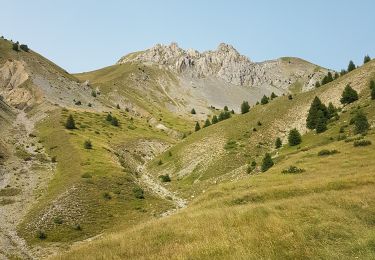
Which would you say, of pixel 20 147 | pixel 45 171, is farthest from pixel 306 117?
pixel 20 147

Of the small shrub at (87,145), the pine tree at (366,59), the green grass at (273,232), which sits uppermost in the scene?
the pine tree at (366,59)

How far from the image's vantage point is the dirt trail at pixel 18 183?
39.5 metres

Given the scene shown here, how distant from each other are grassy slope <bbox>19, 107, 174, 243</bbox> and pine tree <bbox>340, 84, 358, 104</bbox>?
4542 cm

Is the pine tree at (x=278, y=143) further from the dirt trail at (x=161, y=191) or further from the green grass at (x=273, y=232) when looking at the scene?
the green grass at (x=273, y=232)

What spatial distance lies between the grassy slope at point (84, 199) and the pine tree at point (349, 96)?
45.4 m

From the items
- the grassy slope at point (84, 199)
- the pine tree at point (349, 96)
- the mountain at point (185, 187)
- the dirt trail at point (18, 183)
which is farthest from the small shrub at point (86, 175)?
the pine tree at point (349, 96)

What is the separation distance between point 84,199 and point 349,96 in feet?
185

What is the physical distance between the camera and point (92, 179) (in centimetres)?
6456

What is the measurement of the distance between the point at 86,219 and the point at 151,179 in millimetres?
33399

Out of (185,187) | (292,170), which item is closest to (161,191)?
(185,187)

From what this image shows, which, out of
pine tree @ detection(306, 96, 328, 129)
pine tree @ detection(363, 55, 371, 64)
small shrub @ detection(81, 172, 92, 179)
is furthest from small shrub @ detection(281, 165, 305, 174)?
pine tree @ detection(363, 55, 371, 64)

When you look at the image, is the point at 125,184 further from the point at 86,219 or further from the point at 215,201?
the point at 215,201

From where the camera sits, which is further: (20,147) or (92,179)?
(20,147)

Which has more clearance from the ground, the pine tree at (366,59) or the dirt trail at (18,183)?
the pine tree at (366,59)
